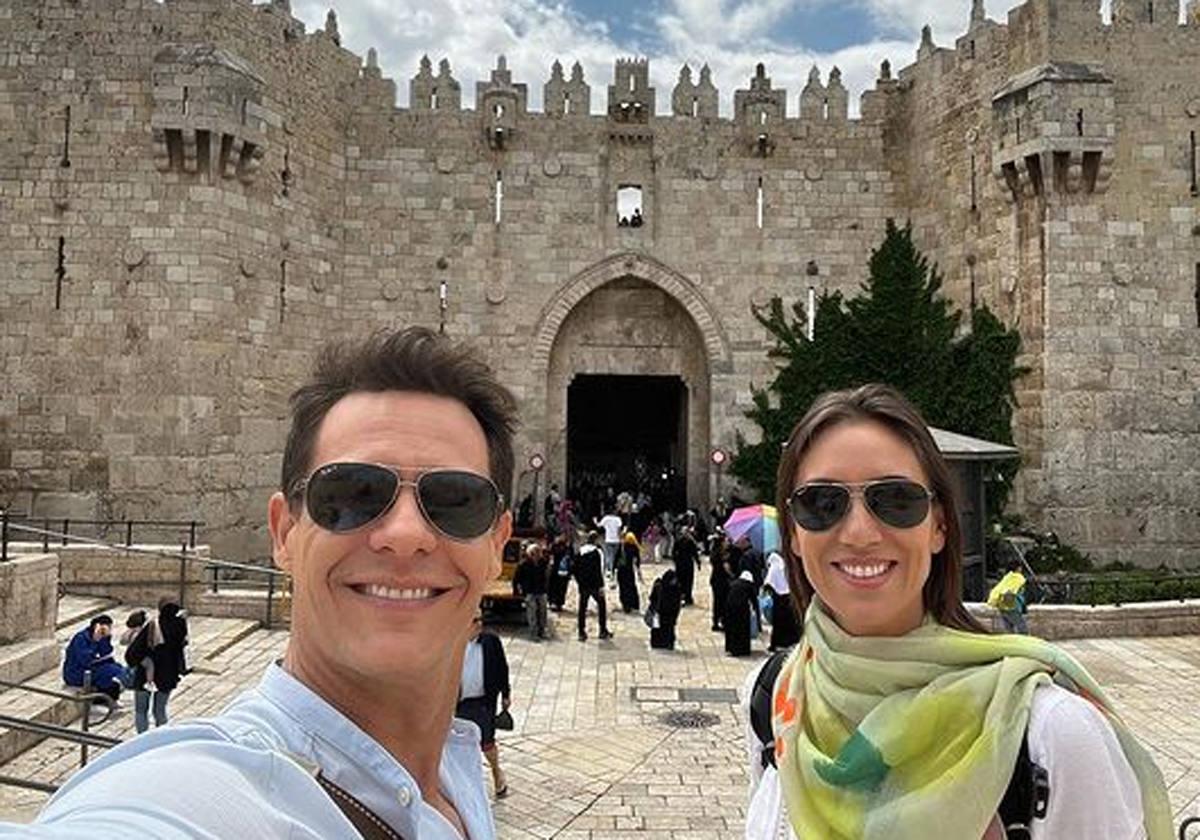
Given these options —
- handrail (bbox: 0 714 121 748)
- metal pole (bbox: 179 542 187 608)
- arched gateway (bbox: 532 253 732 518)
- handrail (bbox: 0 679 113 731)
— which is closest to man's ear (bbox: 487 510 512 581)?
handrail (bbox: 0 714 121 748)

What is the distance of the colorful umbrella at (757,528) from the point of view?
448 inches

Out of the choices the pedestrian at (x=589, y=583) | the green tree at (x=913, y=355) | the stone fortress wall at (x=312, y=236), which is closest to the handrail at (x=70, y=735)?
the pedestrian at (x=589, y=583)

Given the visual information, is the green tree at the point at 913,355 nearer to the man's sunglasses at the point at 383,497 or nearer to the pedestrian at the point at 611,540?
the pedestrian at the point at 611,540

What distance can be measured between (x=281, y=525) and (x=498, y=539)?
36cm

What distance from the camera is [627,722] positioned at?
25.6ft

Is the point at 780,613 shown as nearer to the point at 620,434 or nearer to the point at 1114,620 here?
the point at 1114,620

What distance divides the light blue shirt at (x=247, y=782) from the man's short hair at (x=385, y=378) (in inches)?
14.5

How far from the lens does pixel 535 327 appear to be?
1852 cm

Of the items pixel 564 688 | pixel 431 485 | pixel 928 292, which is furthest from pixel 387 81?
pixel 431 485

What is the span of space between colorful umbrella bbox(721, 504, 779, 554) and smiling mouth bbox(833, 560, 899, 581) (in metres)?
9.33

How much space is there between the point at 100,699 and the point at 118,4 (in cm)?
1329

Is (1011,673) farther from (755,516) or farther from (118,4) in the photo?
(118,4)

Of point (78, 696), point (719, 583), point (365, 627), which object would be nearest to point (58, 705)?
point (78, 696)

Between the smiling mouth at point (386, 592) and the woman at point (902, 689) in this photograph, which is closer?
the smiling mouth at point (386, 592)
